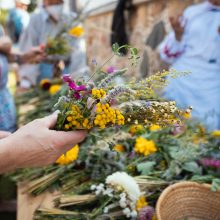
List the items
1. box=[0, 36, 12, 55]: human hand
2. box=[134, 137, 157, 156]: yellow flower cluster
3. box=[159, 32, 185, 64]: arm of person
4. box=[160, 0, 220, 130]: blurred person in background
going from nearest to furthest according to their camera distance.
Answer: box=[134, 137, 157, 156]: yellow flower cluster, box=[0, 36, 12, 55]: human hand, box=[160, 0, 220, 130]: blurred person in background, box=[159, 32, 185, 64]: arm of person

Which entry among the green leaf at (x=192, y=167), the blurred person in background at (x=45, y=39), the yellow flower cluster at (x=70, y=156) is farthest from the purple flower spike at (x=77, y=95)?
the blurred person in background at (x=45, y=39)

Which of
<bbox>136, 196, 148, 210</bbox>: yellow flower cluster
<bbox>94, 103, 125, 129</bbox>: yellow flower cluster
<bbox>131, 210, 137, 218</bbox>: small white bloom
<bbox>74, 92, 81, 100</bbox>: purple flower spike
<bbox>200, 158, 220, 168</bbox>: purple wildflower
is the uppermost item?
<bbox>74, 92, 81, 100</bbox>: purple flower spike

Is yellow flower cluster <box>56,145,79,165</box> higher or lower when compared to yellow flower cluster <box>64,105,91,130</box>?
lower

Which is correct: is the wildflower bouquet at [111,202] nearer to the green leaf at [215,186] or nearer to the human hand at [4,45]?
the green leaf at [215,186]

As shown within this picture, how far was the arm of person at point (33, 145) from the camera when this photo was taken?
114cm

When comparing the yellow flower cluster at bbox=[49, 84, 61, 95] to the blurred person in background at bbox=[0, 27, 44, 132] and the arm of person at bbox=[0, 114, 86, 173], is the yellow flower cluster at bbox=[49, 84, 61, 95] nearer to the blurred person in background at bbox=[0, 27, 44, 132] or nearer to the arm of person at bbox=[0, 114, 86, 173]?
the blurred person in background at bbox=[0, 27, 44, 132]

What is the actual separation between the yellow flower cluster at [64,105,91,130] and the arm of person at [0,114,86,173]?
0.10 ft

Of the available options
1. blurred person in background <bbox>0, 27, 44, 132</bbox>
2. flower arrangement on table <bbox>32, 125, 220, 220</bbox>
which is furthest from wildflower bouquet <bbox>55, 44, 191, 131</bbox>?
blurred person in background <bbox>0, 27, 44, 132</bbox>

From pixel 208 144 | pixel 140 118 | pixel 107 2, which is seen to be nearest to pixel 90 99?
pixel 140 118

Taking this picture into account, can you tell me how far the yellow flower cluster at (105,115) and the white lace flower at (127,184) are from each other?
0.49 meters

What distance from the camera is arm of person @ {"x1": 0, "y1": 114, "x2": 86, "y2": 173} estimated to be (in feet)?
3.74

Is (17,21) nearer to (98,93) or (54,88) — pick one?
(54,88)

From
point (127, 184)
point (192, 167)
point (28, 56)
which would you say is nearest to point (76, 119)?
point (127, 184)

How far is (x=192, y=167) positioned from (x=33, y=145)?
95cm
